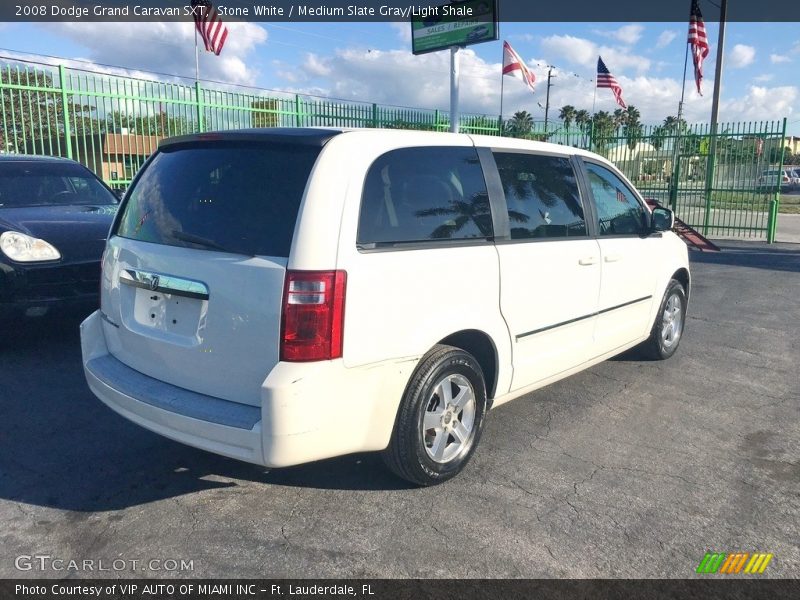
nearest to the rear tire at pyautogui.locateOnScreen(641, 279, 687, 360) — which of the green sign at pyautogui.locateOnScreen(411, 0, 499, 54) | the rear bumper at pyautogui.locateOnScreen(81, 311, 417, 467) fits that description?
the rear bumper at pyautogui.locateOnScreen(81, 311, 417, 467)

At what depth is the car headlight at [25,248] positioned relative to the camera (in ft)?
17.6

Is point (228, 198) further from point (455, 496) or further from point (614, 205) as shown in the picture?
point (614, 205)

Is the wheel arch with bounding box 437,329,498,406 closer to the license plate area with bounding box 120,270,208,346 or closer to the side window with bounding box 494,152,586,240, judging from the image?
the side window with bounding box 494,152,586,240

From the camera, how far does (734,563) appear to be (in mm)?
2934

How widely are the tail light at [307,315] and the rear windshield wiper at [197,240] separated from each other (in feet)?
1.46

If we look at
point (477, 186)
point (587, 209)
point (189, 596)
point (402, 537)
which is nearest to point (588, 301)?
point (587, 209)

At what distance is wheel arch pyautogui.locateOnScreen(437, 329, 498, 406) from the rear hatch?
1.07 m

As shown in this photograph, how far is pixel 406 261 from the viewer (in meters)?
3.23

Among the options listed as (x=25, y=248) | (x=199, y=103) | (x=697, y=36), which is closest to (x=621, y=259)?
(x=25, y=248)

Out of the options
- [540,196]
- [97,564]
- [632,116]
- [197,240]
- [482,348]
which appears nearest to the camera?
[97,564]

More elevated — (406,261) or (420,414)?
(406,261)

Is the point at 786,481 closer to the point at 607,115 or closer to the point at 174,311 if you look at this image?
the point at 174,311

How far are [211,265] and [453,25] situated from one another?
1416cm

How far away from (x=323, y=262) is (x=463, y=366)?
1.05m
